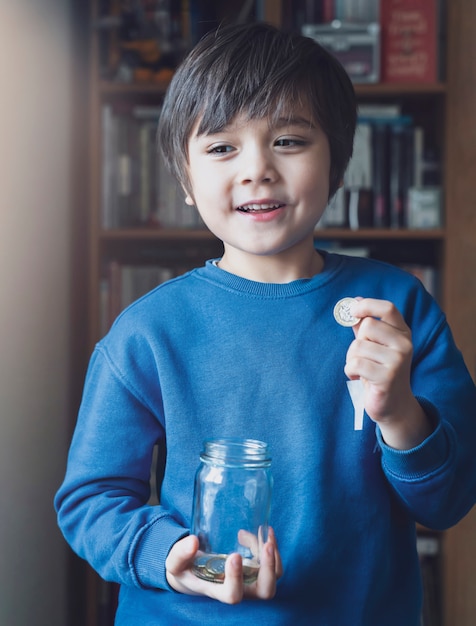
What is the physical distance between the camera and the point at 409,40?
2246 millimetres

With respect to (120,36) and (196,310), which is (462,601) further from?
(120,36)

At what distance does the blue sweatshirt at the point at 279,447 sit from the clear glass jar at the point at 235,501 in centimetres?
5

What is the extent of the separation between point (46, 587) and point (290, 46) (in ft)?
5.03

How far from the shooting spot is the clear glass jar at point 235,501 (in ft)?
2.67

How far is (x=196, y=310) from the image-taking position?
3.22 feet

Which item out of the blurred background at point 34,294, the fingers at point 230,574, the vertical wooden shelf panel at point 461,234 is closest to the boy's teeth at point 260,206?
the fingers at point 230,574

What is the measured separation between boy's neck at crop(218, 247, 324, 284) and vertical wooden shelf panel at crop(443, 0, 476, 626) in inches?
49.9

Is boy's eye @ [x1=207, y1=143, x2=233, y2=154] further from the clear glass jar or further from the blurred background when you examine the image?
the blurred background

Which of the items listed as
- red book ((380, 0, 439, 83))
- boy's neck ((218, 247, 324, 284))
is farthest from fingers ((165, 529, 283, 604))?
red book ((380, 0, 439, 83))

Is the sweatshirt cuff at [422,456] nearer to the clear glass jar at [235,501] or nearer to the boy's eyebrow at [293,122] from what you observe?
the clear glass jar at [235,501]

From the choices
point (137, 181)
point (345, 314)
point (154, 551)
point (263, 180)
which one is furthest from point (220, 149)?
point (137, 181)

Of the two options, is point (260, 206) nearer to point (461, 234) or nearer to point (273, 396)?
point (273, 396)

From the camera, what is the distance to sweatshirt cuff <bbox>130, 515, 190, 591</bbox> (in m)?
0.83

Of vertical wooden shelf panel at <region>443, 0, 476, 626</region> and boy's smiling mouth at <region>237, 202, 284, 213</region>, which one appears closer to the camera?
boy's smiling mouth at <region>237, 202, 284, 213</region>
